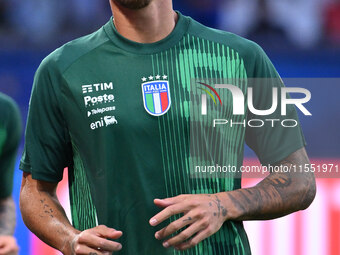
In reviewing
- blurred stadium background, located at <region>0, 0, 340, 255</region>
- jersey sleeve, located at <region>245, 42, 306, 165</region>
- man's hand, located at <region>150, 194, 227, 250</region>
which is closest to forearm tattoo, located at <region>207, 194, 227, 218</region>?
man's hand, located at <region>150, 194, 227, 250</region>

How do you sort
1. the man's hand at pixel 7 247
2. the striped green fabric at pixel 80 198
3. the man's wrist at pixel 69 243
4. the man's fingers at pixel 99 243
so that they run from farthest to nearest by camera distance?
the man's hand at pixel 7 247 → the striped green fabric at pixel 80 198 → the man's wrist at pixel 69 243 → the man's fingers at pixel 99 243

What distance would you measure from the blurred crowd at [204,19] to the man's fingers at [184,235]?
4.43 m

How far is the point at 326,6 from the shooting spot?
647 cm

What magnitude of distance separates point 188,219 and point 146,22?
2.14 ft

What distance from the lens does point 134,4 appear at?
6.97 ft

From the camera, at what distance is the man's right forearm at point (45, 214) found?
6.93 ft

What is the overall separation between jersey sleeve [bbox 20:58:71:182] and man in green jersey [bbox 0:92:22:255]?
0.67 meters

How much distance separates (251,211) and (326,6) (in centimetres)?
473

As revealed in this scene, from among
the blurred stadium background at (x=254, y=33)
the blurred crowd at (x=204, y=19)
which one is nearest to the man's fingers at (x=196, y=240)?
the blurred stadium background at (x=254, y=33)

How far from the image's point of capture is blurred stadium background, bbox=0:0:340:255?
5.62 metres

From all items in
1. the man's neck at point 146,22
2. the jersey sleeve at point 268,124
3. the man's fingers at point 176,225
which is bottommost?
the man's fingers at point 176,225

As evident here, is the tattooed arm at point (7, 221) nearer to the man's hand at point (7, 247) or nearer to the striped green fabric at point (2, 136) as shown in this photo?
the man's hand at point (7, 247)

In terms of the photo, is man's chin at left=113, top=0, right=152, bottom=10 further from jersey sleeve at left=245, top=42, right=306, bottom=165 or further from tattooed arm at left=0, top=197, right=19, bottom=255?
tattooed arm at left=0, top=197, right=19, bottom=255

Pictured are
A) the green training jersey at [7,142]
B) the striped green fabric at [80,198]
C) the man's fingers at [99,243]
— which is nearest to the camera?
the man's fingers at [99,243]
